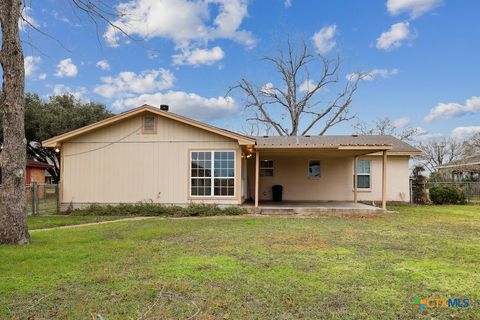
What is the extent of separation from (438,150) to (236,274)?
41752mm

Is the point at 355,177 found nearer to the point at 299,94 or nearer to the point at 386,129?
the point at 299,94

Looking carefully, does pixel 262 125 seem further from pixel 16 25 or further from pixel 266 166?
pixel 16 25

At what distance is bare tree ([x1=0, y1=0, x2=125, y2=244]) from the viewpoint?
669cm

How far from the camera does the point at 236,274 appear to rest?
474cm

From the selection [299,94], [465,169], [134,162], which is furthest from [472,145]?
[134,162]

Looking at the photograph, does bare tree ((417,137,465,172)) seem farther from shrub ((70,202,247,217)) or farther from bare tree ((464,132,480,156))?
shrub ((70,202,247,217))

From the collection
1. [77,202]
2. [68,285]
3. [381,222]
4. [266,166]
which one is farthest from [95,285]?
[266,166]

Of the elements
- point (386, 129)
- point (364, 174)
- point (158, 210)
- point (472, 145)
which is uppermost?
point (386, 129)

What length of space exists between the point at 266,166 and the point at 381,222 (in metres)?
7.54

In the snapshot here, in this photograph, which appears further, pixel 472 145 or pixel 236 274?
pixel 472 145

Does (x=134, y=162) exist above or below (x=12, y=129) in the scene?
below

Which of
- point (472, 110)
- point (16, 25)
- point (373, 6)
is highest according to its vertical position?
point (373, 6)

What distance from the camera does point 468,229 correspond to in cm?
891

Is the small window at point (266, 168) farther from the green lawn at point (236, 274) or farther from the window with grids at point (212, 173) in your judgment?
the green lawn at point (236, 274)
